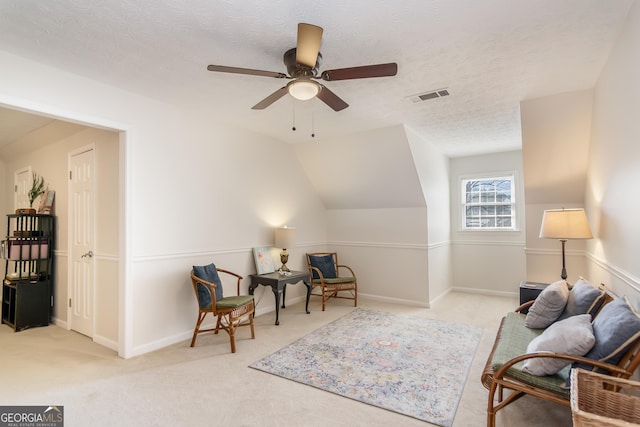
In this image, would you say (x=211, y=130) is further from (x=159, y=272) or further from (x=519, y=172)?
(x=519, y=172)

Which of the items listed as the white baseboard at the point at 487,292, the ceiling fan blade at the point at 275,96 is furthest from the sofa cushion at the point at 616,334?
the white baseboard at the point at 487,292

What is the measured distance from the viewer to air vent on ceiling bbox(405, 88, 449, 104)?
10.1ft

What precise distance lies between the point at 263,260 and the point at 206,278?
108 cm

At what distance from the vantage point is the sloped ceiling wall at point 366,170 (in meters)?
4.52

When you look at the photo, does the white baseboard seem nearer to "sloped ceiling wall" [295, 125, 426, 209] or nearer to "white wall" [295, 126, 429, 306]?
"white wall" [295, 126, 429, 306]

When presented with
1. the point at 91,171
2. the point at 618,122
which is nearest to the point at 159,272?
the point at 91,171

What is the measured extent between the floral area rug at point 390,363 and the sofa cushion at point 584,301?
994 millimetres

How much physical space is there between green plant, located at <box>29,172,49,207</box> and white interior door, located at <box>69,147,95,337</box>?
95 centimetres

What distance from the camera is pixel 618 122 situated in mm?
2393

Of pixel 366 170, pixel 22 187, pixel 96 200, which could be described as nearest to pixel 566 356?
pixel 366 170

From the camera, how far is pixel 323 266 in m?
5.25

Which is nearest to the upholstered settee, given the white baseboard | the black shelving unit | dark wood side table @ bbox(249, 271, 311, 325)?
dark wood side table @ bbox(249, 271, 311, 325)

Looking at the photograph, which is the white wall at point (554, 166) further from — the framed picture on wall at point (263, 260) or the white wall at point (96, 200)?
the white wall at point (96, 200)

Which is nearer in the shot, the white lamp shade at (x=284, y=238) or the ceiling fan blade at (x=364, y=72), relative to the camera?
the ceiling fan blade at (x=364, y=72)
